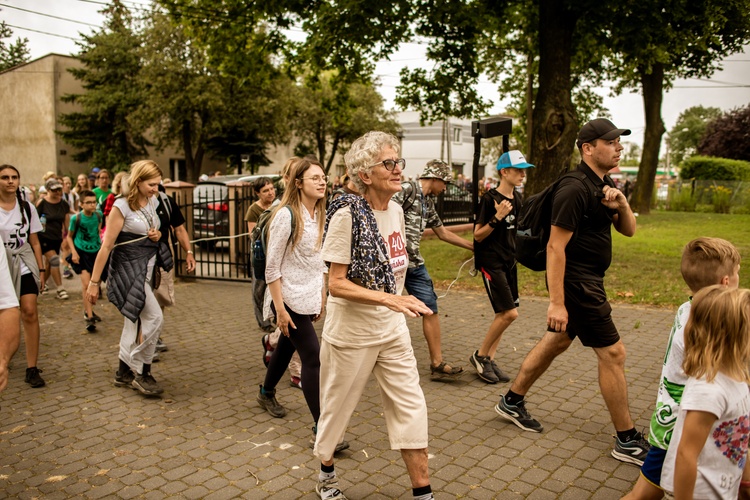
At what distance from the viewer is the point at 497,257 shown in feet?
19.0

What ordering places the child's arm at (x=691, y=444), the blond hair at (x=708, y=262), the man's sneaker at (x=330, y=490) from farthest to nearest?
1. the man's sneaker at (x=330, y=490)
2. the blond hair at (x=708, y=262)
3. the child's arm at (x=691, y=444)

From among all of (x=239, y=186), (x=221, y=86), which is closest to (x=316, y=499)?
(x=239, y=186)

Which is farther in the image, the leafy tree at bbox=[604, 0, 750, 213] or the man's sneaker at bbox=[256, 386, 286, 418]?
the leafy tree at bbox=[604, 0, 750, 213]

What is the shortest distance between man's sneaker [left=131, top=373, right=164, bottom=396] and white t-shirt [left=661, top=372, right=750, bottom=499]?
4177 millimetres

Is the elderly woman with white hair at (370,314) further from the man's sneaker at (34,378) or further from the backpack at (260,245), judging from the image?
the man's sneaker at (34,378)

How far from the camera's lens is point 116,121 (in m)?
36.7

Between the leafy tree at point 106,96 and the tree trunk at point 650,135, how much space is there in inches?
991

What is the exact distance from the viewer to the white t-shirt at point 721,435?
237 centimetres

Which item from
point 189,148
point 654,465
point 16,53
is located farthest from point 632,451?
point 16,53

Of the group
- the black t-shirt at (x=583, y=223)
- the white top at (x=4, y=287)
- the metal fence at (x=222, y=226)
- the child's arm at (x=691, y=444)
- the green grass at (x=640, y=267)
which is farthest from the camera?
the metal fence at (x=222, y=226)

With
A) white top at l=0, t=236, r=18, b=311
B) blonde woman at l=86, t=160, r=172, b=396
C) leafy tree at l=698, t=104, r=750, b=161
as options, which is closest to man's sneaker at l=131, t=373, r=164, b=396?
blonde woman at l=86, t=160, r=172, b=396

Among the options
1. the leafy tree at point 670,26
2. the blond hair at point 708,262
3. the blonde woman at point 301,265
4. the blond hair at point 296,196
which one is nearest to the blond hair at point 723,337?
the blond hair at point 708,262

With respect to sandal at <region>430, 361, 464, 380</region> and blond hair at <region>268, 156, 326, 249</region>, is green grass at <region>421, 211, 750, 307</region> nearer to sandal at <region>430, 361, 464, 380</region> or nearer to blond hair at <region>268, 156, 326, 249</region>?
sandal at <region>430, 361, 464, 380</region>

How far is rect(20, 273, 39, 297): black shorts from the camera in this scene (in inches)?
222
